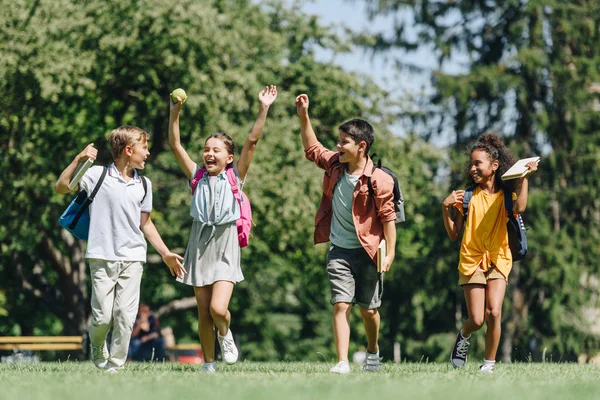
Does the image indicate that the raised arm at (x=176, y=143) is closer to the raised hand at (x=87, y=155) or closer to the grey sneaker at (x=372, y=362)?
the raised hand at (x=87, y=155)

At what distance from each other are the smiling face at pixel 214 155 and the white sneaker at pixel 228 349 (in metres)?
1.35

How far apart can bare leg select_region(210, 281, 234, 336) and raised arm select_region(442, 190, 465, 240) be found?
1.97 metres

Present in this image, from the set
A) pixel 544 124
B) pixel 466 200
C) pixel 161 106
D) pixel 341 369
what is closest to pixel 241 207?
pixel 341 369

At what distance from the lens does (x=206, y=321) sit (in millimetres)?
8297

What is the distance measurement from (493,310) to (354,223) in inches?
56.9

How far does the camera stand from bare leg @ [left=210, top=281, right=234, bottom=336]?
8047 millimetres

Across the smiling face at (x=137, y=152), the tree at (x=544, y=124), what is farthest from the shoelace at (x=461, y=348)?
the tree at (x=544, y=124)

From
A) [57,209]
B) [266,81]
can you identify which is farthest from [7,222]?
[266,81]

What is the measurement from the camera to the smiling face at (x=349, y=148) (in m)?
8.26

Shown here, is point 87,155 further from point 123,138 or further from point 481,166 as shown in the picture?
point 481,166

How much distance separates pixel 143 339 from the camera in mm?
17484

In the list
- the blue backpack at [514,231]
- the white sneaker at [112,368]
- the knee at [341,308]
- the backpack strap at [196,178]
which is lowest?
the white sneaker at [112,368]

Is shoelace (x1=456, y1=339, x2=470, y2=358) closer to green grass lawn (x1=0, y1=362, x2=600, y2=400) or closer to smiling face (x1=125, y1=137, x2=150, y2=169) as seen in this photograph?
green grass lawn (x1=0, y1=362, x2=600, y2=400)

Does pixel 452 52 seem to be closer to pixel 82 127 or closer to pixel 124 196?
pixel 82 127
